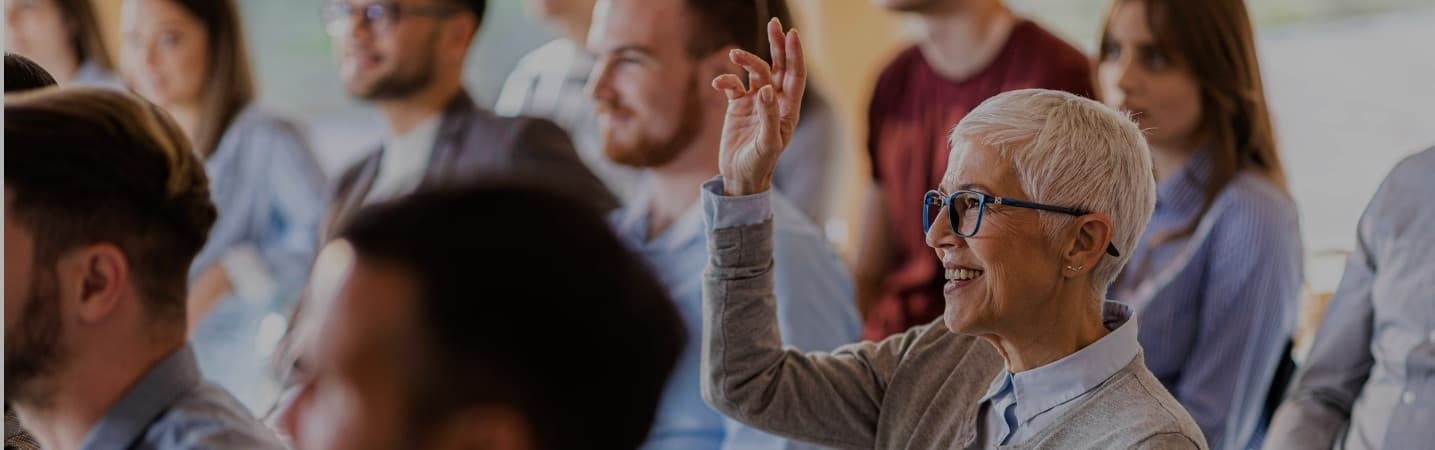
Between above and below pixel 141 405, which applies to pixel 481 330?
above

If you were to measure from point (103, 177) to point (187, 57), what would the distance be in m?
Answer: 2.77

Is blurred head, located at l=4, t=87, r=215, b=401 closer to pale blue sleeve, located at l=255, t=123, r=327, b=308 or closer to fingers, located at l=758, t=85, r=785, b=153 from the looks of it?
fingers, located at l=758, t=85, r=785, b=153

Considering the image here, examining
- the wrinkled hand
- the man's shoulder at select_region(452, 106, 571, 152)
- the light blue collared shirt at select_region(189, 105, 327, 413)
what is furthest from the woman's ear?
the light blue collared shirt at select_region(189, 105, 327, 413)

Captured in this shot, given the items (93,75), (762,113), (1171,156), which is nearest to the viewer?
(762,113)

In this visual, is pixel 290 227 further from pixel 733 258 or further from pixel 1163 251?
pixel 733 258

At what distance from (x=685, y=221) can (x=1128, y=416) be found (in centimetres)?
104

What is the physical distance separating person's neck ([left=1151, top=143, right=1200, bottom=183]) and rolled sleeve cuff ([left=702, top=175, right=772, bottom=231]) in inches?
48.1

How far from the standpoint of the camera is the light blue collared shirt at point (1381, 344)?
80.4 inches

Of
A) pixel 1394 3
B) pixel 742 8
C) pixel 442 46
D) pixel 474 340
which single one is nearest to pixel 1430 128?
pixel 1394 3

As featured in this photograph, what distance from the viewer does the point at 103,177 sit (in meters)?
1.20

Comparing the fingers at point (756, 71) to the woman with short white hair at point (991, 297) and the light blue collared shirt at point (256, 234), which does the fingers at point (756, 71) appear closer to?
the woman with short white hair at point (991, 297)

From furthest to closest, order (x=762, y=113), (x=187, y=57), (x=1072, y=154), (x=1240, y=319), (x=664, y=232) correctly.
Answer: (x=187, y=57) → (x=1240, y=319) → (x=664, y=232) → (x=762, y=113) → (x=1072, y=154)

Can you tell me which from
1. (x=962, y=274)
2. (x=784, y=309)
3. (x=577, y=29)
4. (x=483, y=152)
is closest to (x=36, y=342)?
(x=962, y=274)

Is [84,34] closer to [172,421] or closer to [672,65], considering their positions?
[672,65]
